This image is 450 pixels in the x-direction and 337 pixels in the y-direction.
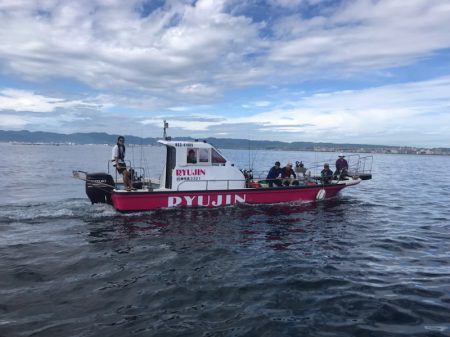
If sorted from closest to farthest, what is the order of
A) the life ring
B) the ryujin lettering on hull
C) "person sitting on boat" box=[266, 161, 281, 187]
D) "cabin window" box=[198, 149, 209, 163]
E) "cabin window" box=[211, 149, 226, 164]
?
the ryujin lettering on hull → "cabin window" box=[198, 149, 209, 163] → "cabin window" box=[211, 149, 226, 164] → "person sitting on boat" box=[266, 161, 281, 187] → the life ring

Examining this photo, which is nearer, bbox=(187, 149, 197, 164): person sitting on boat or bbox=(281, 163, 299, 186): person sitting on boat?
bbox=(187, 149, 197, 164): person sitting on boat

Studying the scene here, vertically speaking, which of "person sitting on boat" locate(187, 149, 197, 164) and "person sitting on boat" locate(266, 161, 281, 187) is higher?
"person sitting on boat" locate(187, 149, 197, 164)

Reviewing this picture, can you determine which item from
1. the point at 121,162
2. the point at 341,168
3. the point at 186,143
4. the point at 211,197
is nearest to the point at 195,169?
the point at 186,143

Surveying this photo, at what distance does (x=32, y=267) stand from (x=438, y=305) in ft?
30.4

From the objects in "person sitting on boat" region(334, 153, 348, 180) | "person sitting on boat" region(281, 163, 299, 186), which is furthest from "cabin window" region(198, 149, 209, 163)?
"person sitting on boat" region(334, 153, 348, 180)

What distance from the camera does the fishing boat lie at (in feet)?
50.2

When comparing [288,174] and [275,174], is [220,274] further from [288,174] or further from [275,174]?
[288,174]

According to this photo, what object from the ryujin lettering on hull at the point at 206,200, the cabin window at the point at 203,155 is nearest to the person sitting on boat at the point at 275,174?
the ryujin lettering on hull at the point at 206,200

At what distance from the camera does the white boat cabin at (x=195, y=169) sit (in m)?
15.9

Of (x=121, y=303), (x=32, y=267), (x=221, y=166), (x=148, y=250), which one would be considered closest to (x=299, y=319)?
(x=121, y=303)

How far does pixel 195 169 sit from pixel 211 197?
148cm

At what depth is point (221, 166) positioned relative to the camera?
16625mm

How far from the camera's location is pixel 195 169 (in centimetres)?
1617

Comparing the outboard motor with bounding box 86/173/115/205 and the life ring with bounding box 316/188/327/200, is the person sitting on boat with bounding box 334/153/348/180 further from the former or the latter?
the outboard motor with bounding box 86/173/115/205
